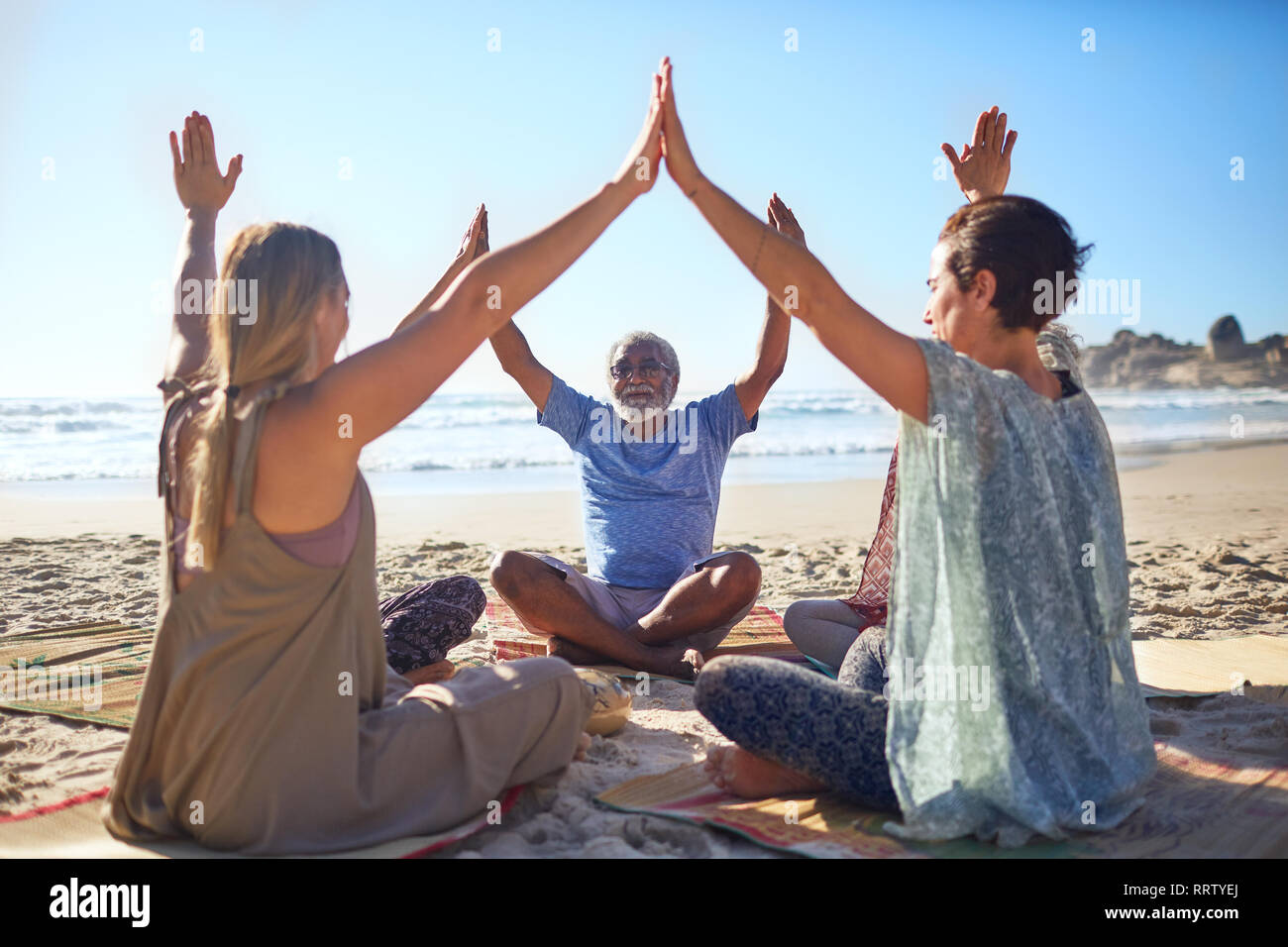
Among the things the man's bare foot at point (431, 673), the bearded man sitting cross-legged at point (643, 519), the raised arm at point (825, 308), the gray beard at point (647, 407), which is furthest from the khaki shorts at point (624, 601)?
the raised arm at point (825, 308)

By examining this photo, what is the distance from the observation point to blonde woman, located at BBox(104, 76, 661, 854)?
2.34 m

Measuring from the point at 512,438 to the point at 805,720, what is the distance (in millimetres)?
18710

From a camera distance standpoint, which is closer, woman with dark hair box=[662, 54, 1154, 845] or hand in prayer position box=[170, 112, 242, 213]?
woman with dark hair box=[662, 54, 1154, 845]

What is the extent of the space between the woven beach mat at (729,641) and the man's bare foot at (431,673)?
66 centimetres

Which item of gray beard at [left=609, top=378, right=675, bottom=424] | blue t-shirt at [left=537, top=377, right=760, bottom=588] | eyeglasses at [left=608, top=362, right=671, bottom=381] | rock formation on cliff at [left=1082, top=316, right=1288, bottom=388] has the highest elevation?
rock formation on cliff at [left=1082, top=316, right=1288, bottom=388]

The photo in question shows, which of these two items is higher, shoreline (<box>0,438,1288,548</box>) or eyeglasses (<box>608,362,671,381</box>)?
eyeglasses (<box>608,362,671,381</box>)

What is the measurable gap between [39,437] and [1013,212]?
70.5 feet

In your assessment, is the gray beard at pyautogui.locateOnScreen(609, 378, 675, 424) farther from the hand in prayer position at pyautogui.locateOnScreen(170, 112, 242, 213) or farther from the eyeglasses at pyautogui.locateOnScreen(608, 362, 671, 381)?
the hand in prayer position at pyautogui.locateOnScreen(170, 112, 242, 213)

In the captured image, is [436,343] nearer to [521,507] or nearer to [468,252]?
[468,252]

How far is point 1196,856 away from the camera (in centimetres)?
257

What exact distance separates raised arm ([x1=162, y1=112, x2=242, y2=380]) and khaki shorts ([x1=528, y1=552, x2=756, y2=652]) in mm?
2026

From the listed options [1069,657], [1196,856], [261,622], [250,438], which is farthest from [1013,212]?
[261,622]

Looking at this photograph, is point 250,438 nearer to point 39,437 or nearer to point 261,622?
point 261,622

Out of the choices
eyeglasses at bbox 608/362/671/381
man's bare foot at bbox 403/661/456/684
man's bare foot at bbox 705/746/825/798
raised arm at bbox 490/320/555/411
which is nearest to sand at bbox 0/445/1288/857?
man's bare foot at bbox 705/746/825/798
